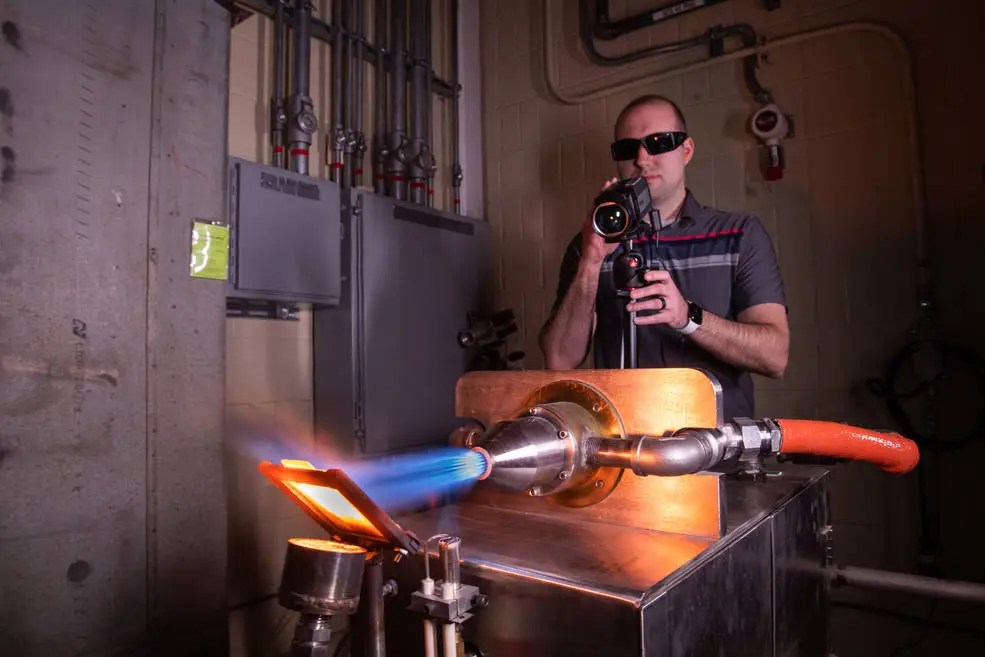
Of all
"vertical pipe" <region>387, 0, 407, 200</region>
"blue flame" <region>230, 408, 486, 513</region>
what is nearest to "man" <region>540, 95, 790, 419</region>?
"blue flame" <region>230, 408, 486, 513</region>

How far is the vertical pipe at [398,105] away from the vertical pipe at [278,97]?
1.53ft

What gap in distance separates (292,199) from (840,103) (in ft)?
6.04

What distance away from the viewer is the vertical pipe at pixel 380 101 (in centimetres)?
250

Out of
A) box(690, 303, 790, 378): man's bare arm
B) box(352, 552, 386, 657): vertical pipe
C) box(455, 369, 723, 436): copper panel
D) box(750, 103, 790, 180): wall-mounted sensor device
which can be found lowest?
box(352, 552, 386, 657): vertical pipe

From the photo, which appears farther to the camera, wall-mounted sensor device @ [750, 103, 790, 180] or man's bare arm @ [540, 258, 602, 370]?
wall-mounted sensor device @ [750, 103, 790, 180]

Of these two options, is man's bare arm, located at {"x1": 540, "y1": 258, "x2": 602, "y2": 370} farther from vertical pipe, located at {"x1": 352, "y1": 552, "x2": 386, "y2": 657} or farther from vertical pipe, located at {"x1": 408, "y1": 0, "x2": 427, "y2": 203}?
vertical pipe, located at {"x1": 408, "y1": 0, "x2": 427, "y2": 203}

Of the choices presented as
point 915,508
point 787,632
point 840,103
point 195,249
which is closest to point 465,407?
point 787,632

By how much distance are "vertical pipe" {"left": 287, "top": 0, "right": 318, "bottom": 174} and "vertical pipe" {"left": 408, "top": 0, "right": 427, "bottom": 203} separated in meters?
0.48

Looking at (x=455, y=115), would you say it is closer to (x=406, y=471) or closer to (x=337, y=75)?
(x=337, y=75)

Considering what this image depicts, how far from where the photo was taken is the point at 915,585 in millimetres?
1557

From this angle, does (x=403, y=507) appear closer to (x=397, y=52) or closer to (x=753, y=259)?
(x=753, y=259)

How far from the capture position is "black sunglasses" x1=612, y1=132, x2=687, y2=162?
164 centimetres

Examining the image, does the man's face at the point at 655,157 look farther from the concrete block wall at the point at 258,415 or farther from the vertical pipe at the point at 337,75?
the concrete block wall at the point at 258,415

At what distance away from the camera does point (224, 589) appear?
158cm
